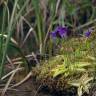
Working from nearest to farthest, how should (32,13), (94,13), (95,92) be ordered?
1. (95,92)
2. (94,13)
3. (32,13)

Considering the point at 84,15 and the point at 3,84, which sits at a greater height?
the point at 84,15

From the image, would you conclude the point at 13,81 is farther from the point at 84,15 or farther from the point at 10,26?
the point at 84,15

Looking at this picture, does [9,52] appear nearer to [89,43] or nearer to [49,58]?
[49,58]

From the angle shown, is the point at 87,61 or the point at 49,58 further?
the point at 49,58

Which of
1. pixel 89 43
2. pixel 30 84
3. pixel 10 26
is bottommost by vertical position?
pixel 30 84

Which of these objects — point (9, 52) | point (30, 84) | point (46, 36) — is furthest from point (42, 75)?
point (9, 52)

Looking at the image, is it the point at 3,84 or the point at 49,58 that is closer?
the point at 3,84

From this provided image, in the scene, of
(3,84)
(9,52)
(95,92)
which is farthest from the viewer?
(9,52)

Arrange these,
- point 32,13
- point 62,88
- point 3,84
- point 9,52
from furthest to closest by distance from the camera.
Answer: point 32,13
point 9,52
point 3,84
point 62,88

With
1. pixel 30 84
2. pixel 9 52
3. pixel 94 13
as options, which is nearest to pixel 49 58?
pixel 30 84
